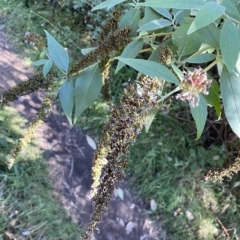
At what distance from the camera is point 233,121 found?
2.13 feet

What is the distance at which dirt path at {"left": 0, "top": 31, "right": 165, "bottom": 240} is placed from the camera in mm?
1725

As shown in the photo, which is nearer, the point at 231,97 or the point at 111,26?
the point at 231,97

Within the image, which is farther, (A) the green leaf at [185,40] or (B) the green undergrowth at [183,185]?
(B) the green undergrowth at [183,185]

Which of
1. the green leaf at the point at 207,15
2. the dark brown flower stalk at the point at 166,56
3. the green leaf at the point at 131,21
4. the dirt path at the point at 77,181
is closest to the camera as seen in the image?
the green leaf at the point at 207,15

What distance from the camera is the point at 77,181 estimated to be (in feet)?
5.89

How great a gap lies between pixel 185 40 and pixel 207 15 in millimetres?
148

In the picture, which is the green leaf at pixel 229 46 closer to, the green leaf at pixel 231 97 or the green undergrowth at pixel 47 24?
the green leaf at pixel 231 97

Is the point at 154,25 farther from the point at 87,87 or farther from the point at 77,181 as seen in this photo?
the point at 77,181

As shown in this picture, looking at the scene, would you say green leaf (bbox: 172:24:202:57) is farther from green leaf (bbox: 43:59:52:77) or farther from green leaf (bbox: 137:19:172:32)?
green leaf (bbox: 43:59:52:77)

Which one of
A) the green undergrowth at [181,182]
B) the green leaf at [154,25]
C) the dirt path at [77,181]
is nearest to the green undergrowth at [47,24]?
the dirt path at [77,181]

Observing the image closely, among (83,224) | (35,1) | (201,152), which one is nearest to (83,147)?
(83,224)

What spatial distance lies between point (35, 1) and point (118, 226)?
5.05 feet

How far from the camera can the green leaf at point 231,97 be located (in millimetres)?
650

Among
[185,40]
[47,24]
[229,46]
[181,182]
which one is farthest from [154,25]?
[47,24]
